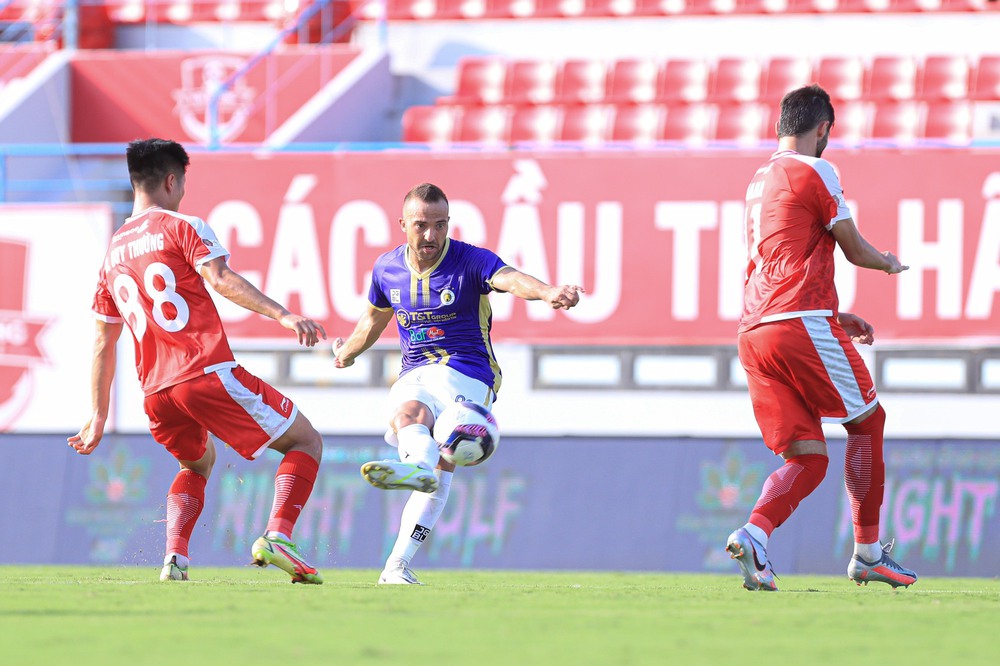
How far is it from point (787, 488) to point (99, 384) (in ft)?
10.2

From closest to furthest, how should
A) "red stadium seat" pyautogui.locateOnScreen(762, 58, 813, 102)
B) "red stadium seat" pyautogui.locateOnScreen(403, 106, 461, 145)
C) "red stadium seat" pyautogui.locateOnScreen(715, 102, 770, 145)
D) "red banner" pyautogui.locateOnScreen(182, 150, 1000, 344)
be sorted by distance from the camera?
"red banner" pyautogui.locateOnScreen(182, 150, 1000, 344) → "red stadium seat" pyautogui.locateOnScreen(715, 102, 770, 145) → "red stadium seat" pyautogui.locateOnScreen(762, 58, 813, 102) → "red stadium seat" pyautogui.locateOnScreen(403, 106, 461, 145)

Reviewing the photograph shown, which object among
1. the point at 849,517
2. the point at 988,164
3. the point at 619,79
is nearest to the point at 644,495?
the point at 849,517

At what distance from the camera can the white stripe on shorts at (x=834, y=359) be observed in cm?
622

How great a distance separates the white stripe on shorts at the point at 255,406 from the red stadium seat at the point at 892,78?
32.7 feet

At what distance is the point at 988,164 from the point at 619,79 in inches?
210

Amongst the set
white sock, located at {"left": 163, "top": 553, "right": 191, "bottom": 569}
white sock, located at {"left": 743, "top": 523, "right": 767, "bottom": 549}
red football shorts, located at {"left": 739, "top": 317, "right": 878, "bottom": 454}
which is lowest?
white sock, located at {"left": 163, "top": 553, "right": 191, "bottom": 569}

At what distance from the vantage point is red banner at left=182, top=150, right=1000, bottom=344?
11477 mm

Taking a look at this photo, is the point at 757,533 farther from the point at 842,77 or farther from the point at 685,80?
the point at 685,80

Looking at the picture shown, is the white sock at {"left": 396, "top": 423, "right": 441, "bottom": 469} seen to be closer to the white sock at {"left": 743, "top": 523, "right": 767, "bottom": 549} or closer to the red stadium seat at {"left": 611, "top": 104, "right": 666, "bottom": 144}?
the white sock at {"left": 743, "top": 523, "right": 767, "bottom": 549}

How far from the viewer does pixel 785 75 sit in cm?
1545

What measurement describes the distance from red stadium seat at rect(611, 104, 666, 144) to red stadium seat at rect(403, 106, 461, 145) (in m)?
1.65

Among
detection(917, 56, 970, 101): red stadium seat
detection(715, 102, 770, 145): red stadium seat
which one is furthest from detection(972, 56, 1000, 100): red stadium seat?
detection(715, 102, 770, 145): red stadium seat

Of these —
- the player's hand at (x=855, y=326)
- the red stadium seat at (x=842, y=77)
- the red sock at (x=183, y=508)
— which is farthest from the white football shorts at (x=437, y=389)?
the red stadium seat at (x=842, y=77)

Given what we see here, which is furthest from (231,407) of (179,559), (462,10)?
(462,10)
